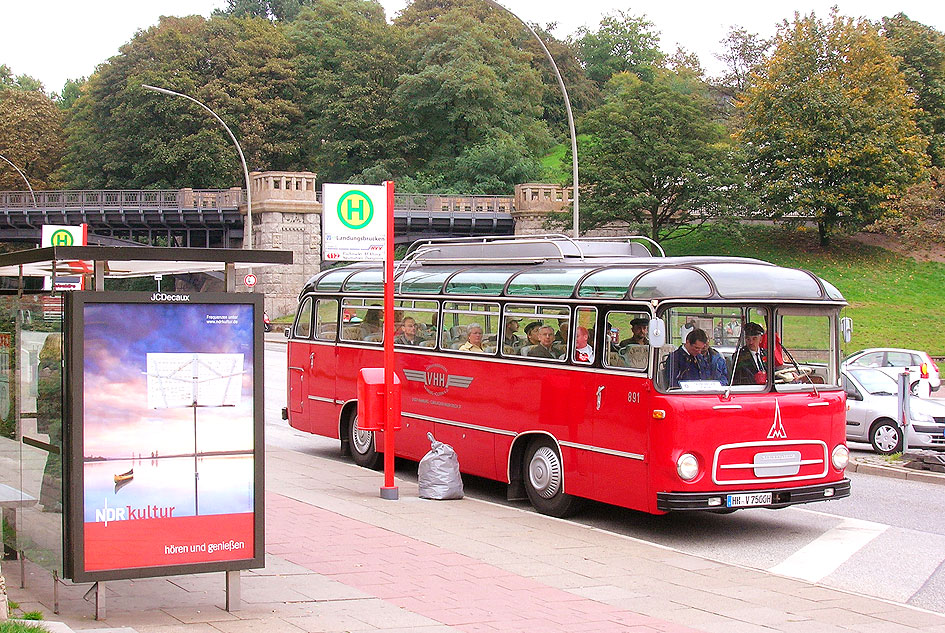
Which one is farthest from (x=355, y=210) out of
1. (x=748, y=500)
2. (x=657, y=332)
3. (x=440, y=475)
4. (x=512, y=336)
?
(x=748, y=500)

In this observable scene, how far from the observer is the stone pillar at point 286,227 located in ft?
206

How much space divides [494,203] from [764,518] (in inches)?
2052

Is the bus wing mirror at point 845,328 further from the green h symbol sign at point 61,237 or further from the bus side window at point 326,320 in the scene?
the green h symbol sign at point 61,237

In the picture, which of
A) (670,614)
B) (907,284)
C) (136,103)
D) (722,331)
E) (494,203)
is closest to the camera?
(670,614)

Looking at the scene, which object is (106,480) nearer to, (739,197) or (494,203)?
(739,197)

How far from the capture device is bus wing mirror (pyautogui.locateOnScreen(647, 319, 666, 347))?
10133 millimetres

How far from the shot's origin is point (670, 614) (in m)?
7.67

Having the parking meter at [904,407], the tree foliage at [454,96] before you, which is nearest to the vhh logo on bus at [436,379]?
the parking meter at [904,407]

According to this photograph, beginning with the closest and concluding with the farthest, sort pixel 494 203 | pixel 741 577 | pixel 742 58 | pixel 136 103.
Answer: pixel 741 577
pixel 494 203
pixel 136 103
pixel 742 58

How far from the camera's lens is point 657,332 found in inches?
399

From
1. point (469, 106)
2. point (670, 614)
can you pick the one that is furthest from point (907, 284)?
point (670, 614)

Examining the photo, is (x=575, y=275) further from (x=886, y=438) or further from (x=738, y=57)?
(x=738, y=57)

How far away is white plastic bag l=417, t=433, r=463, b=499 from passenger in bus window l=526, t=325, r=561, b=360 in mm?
1550

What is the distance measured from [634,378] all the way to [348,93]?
68206mm
